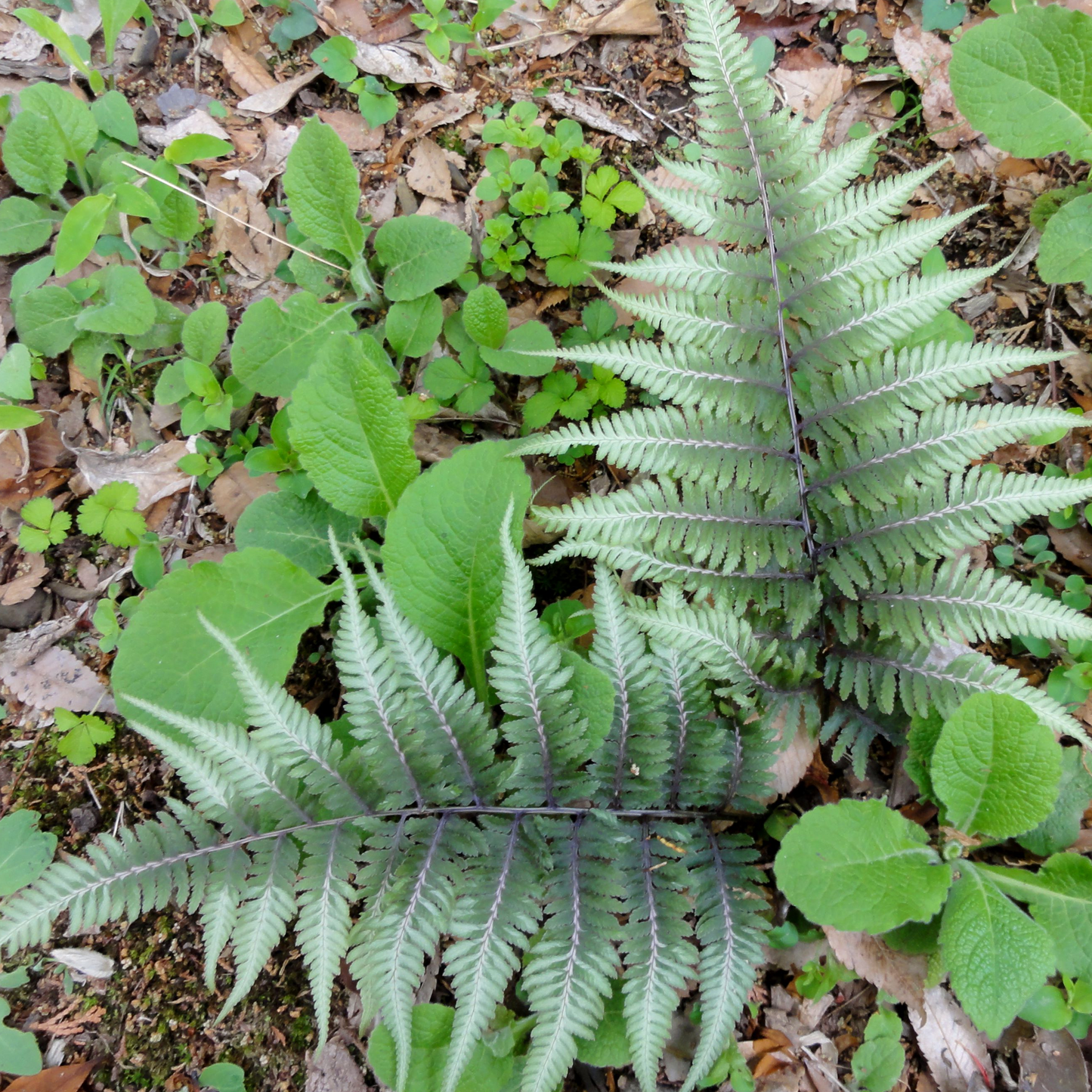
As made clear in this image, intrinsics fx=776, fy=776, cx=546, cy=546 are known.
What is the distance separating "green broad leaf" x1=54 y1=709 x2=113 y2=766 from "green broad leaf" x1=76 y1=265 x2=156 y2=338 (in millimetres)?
1538

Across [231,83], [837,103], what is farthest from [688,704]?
[231,83]

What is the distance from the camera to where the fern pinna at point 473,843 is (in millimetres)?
2014

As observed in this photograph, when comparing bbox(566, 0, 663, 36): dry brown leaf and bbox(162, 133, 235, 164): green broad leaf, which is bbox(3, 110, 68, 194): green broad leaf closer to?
bbox(162, 133, 235, 164): green broad leaf

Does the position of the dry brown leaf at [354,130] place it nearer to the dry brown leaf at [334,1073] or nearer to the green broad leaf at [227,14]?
the green broad leaf at [227,14]

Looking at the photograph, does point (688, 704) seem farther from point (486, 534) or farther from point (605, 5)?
point (605, 5)

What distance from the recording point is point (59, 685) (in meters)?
3.10

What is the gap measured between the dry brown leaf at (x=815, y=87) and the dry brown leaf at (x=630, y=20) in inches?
24.5

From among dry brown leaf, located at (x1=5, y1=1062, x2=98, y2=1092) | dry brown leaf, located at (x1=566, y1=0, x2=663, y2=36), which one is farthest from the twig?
dry brown leaf, located at (x1=5, y1=1062, x2=98, y2=1092)

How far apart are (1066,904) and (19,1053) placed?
10.8ft

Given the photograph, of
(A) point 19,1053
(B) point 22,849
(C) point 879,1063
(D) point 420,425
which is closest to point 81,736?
(B) point 22,849

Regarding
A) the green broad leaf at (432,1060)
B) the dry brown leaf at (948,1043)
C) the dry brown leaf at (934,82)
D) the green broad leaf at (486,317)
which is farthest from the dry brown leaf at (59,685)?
the dry brown leaf at (934,82)

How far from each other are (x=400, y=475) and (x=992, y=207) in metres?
2.68

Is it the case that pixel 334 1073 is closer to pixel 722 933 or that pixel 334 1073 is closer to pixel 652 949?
pixel 652 949

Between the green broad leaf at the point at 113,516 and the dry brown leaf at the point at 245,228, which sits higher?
the dry brown leaf at the point at 245,228
